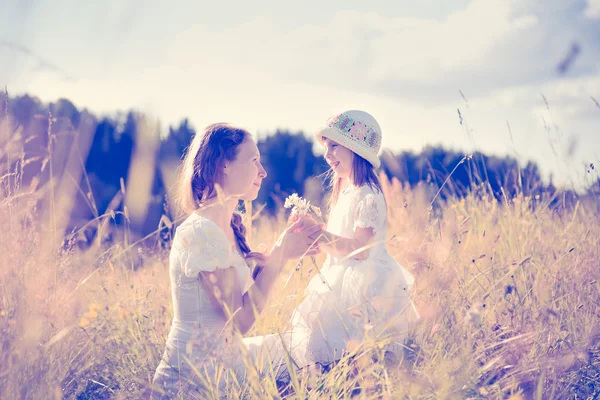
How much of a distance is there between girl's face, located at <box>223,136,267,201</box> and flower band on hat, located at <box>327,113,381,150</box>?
911mm

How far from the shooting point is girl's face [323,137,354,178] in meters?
3.42

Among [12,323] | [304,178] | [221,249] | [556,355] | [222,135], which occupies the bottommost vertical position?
[304,178]

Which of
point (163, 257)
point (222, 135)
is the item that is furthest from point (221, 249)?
point (163, 257)

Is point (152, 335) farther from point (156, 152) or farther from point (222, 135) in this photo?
point (156, 152)

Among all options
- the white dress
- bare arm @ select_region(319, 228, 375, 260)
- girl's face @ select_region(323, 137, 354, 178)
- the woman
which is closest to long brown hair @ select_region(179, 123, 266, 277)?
the woman

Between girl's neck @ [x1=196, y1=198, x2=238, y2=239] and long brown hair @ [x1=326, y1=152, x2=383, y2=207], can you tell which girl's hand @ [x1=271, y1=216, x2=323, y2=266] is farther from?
long brown hair @ [x1=326, y1=152, x2=383, y2=207]

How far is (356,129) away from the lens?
3418mm

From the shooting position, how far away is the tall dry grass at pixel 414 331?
2092 mm

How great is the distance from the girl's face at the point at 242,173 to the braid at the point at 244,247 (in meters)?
0.26

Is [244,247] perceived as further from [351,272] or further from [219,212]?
[351,272]

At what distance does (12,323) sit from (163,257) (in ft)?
8.81

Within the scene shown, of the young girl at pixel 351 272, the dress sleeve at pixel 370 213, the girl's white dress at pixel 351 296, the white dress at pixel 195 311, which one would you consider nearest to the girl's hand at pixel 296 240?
the young girl at pixel 351 272

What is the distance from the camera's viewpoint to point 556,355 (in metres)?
2.45

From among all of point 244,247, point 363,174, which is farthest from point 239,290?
point 363,174
